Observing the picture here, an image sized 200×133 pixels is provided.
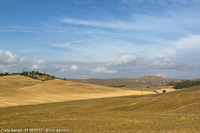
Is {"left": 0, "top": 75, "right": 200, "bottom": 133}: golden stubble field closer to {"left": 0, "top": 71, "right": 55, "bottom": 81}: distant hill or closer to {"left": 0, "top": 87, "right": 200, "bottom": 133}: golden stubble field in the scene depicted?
{"left": 0, "top": 87, "right": 200, "bottom": 133}: golden stubble field

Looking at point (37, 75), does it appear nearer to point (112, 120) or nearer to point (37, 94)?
point (37, 94)

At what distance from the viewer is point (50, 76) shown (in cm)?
12319

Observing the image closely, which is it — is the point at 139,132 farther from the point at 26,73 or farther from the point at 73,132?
the point at 26,73

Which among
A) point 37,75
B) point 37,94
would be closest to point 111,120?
point 37,94

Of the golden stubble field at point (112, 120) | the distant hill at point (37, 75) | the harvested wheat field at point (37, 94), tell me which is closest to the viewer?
the golden stubble field at point (112, 120)

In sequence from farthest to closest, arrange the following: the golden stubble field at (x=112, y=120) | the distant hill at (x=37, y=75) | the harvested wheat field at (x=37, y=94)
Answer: the distant hill at (x=37, y=75)
the harvested wheat field at (x=37, y=94)
the golden stubble field at (x=112, y=120)

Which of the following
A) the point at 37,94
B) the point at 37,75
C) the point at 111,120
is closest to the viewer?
the point at 111,120

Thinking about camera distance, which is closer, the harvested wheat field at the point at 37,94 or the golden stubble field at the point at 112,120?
the golden stubble field at the point at 112,120

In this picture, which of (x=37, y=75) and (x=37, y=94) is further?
(x=37, y=75)

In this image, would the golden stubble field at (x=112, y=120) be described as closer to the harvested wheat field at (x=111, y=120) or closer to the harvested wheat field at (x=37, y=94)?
the harvested wheat field at (x=111, y=120)

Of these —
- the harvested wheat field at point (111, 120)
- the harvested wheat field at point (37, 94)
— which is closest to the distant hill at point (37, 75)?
the harvested wheat field at point (37, 94)

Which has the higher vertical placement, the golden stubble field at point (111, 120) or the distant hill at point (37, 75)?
the distant hill at point (37, 75)

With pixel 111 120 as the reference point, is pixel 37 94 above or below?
below

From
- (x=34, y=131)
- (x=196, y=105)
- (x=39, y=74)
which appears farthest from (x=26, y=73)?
(x=34, y=131)
